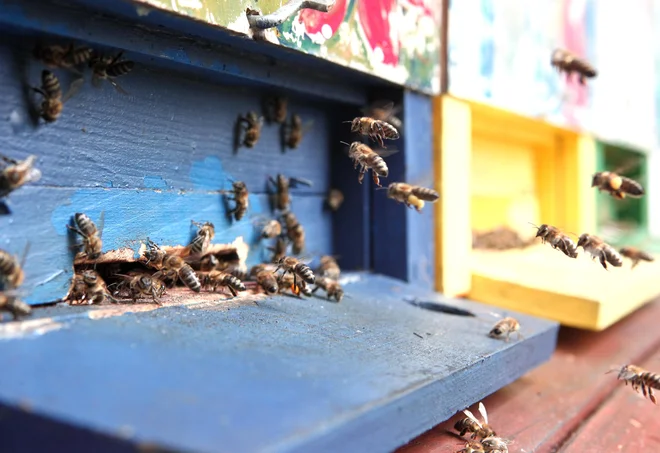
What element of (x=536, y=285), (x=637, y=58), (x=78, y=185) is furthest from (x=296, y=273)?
(x=637, y=58)

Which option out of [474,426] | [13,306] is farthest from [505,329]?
[13,306]

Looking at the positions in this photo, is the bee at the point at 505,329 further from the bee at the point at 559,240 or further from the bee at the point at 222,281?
the bee at the point at 222,281

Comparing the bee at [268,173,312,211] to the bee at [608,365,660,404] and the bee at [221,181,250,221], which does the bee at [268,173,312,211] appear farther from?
the bee at [608,365,660,404]

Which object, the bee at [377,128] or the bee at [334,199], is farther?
the bee at [334,199]

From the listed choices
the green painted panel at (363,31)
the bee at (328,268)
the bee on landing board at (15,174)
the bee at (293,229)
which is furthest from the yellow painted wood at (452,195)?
the bee on landing board at (15,174)

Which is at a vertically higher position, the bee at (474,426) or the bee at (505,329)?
the bee at (505,329)

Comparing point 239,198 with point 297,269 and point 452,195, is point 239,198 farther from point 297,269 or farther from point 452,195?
point 452,195

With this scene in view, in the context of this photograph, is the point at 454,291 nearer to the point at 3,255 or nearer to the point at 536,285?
the point at 536,285
